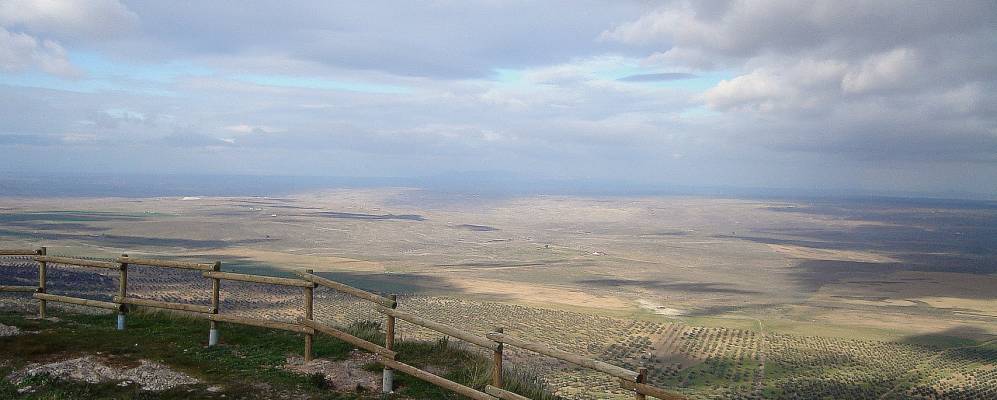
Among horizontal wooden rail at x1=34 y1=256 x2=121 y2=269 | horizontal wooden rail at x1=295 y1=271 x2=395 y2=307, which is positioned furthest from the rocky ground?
horizontal wooden rail at x1=34 y1=256 x2=121 y2=269

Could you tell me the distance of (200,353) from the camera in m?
11.4

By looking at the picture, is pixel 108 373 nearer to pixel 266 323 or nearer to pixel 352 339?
pixel 266 323

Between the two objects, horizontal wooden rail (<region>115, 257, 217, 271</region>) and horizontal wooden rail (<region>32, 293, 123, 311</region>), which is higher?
horizontal wooden rail (<region>115, 257, 217, 271</region>)

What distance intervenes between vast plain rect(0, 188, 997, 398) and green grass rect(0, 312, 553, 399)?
1420 cm

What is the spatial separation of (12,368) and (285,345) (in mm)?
4119

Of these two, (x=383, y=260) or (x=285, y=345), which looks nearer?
(x=285, y=345)

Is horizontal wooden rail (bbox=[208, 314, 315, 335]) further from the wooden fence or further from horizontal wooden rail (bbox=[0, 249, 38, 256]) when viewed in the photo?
horizontal wooden rail (bbox=[0, 249, 38, 256])

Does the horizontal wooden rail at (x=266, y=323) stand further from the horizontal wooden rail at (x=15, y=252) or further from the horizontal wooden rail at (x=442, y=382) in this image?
the horizontal wooden rail at (x=15, y=252)

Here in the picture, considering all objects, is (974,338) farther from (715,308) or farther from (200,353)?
(200,353)

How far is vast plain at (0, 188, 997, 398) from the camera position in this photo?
3697cm

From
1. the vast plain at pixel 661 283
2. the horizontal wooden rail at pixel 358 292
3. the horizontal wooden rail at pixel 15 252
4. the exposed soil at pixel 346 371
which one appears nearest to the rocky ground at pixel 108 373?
the exposed soil at pixel 346 371

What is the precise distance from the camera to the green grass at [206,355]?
31.6 feet

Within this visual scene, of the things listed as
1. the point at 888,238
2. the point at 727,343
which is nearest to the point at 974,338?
the point at 727,343

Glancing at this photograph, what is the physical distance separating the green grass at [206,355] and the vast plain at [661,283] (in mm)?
14201
